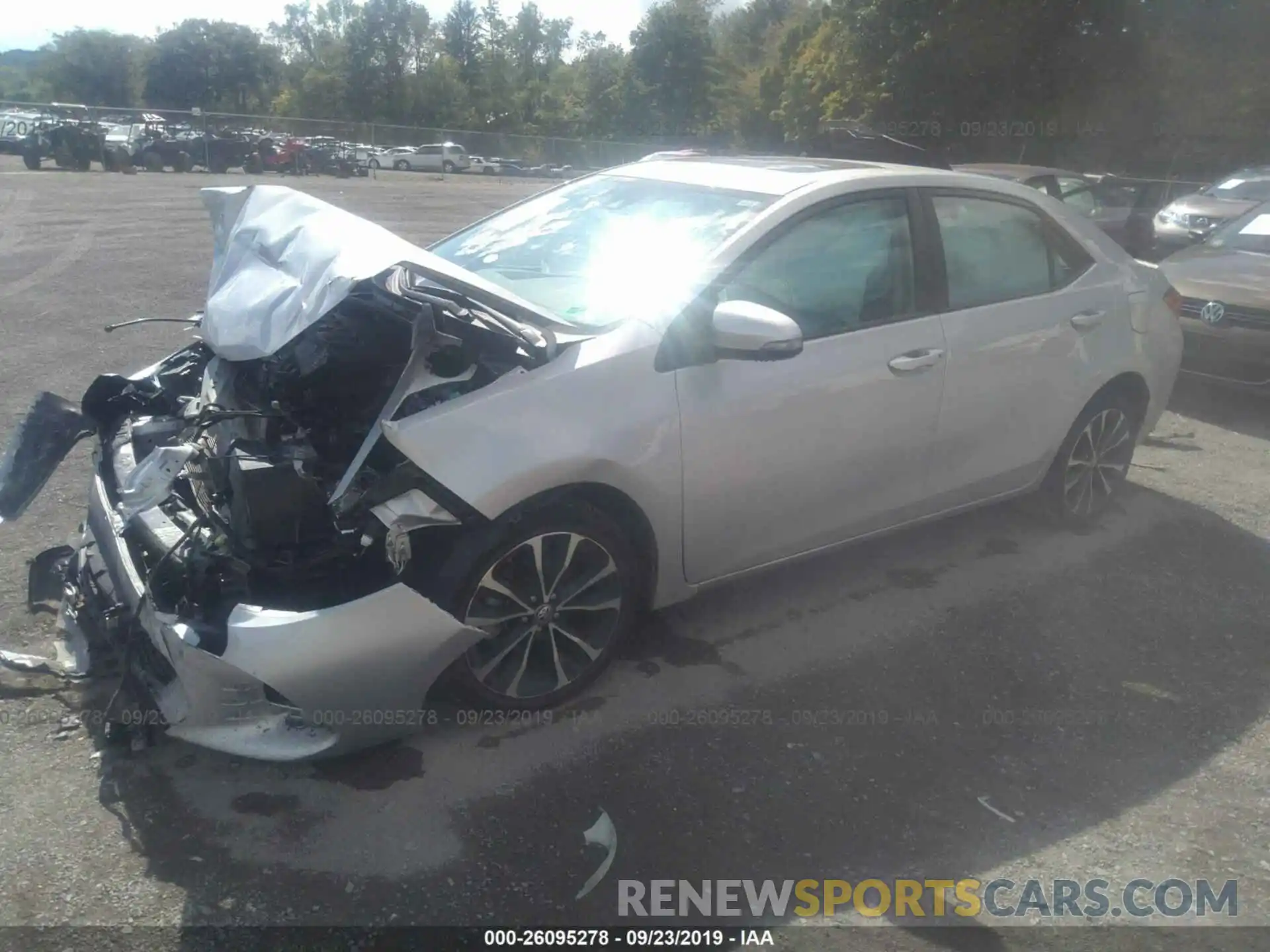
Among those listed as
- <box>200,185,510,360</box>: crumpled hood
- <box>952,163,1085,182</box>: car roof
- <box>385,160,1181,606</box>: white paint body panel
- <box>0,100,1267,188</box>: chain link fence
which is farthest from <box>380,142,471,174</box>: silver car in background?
<box>200,185,510,360</box>: crumpled hood

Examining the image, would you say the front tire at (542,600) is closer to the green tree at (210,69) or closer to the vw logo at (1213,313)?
the vw logo at (1213,313)

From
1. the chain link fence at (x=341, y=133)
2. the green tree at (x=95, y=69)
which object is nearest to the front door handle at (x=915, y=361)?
the chain link fence at (x=341, y=133)

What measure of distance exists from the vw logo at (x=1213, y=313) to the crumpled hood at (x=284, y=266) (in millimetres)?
6253

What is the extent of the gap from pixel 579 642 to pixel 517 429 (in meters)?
0.80

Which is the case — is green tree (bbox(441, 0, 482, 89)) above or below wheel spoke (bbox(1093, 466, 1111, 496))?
above

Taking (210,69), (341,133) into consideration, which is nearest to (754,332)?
(341,133)

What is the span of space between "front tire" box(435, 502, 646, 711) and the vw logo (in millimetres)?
5957

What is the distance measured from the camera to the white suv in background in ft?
125

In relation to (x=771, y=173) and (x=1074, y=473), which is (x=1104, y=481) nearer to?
(x=1074, y=473)

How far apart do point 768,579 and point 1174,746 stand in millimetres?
1715

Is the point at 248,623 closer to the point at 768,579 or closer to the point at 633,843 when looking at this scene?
the point at 633,843

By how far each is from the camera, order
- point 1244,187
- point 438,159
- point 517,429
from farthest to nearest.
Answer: point 438,159
point 1244,187
point 517,429

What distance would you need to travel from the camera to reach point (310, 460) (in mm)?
3258

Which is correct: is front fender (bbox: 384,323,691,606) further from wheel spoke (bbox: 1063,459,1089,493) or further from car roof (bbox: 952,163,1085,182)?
car roof (bbox: 952,163,1085,182)
